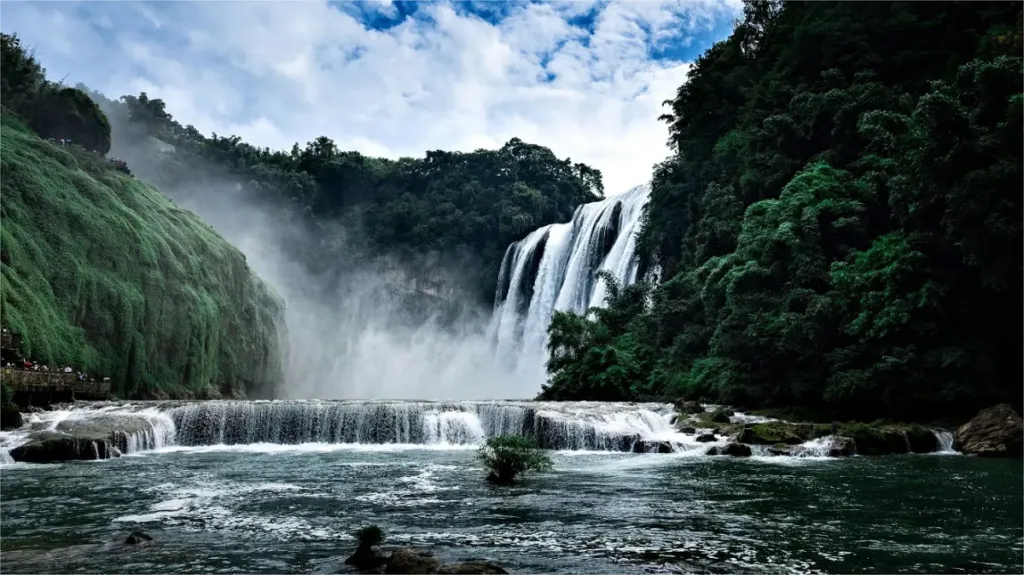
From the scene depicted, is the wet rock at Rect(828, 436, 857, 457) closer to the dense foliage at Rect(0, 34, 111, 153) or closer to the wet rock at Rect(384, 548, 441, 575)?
the wet rock at Rect(384, 548, 441, 575)

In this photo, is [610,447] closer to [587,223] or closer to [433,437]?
[433,437]

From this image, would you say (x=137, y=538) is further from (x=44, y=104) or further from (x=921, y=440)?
(x=44, y=104)

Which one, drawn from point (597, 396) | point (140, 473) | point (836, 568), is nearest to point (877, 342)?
point (597, 396)

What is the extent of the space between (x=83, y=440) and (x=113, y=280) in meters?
16.9

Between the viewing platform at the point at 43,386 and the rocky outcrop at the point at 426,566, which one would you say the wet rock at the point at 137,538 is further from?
the viewing platform at the point at 43,386

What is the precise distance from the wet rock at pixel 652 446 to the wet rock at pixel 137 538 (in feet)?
A: 51.0

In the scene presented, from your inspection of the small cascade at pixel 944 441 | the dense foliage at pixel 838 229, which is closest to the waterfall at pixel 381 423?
the dense foliage at pixel 838 229

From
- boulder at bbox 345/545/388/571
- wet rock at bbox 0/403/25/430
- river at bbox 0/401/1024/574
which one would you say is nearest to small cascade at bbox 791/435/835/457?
river at bbox 0/401/1024/574

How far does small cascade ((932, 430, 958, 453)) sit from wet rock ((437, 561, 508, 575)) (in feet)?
62.8

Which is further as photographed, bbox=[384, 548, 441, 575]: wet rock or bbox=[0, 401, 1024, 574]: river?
bbox=[0, 401, 1024, 574]: river

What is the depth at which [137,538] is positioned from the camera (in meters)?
9.30

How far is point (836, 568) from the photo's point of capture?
8453 mm

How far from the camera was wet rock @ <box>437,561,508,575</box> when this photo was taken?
23.7 ft

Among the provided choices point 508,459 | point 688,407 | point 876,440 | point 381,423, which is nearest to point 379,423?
point 381,423
